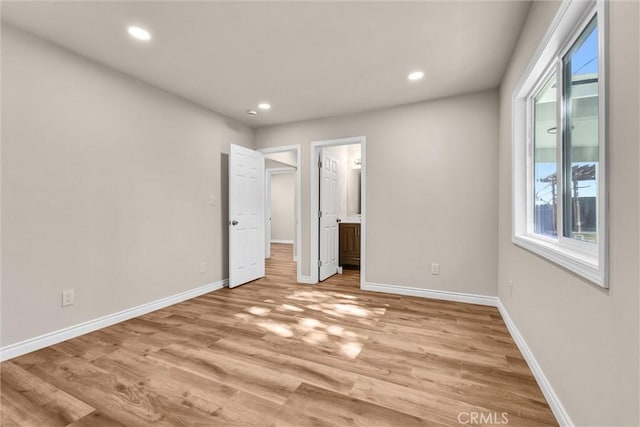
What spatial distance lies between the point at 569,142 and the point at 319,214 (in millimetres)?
3058

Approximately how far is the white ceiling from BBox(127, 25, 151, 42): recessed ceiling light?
5cm

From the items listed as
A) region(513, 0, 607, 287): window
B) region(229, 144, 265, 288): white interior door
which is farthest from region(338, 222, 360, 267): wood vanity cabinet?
region(513, 0, 607, 287): window

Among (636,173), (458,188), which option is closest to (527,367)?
(636,173)

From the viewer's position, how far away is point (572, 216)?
1522mm

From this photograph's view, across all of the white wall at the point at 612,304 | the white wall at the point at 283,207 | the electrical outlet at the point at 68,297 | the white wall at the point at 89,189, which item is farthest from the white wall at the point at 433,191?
the white wall at the point at 283,207

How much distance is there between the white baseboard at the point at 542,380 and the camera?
4.47 ft

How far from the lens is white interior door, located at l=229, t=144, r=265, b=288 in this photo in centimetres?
392

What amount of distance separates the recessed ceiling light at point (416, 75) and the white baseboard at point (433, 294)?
2.42m

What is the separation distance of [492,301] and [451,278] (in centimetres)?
47

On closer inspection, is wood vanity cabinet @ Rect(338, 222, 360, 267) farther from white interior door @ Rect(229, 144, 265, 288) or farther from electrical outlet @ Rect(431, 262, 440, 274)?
electrical outlet @ Rect(431, 262, 440, 274)

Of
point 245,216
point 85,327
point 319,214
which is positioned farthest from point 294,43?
point 85,327

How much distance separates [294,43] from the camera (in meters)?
2.28

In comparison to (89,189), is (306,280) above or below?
below

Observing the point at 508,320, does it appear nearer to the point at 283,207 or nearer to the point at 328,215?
the point at 328,215
